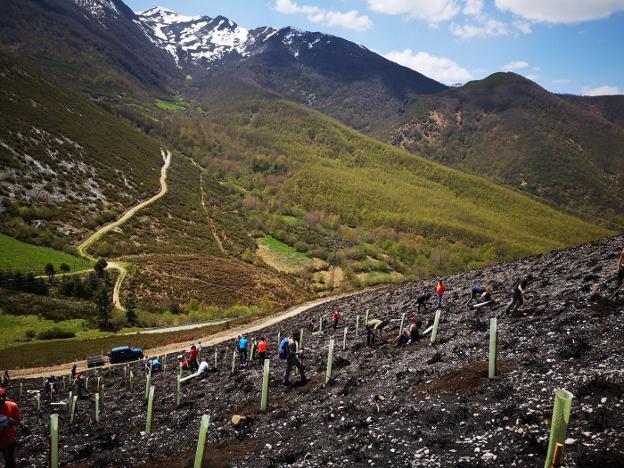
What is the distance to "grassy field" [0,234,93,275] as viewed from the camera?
253 ft

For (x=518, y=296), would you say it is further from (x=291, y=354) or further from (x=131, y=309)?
(x=131, y=309)

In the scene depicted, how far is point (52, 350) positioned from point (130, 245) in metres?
53.3

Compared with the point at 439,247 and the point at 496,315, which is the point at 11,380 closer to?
the point at 496,315

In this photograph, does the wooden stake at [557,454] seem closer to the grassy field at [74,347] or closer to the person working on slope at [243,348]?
the person working on slope at [243,348]

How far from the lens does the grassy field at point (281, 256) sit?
14588 centimetres

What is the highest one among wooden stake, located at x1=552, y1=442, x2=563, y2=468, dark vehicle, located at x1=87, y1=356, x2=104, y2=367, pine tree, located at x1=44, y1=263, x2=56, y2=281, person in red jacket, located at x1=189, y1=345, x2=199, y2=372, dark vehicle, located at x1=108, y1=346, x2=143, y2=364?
wooden stake, located at x1=552, y1=442, x2=563, y2=468

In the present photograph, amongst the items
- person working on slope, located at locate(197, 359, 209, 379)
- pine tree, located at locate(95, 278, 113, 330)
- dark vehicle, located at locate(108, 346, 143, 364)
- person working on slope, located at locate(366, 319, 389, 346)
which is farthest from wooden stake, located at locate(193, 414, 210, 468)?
pine tree, located at locate(95, 278, 113, 330)

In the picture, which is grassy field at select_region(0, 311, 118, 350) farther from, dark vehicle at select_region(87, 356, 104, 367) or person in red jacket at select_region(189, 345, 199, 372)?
person in red jacket at select_region(189, 345, 199, 372)

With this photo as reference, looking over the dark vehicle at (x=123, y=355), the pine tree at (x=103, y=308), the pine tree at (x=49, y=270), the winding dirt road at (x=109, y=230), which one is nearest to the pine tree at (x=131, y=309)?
the winding dirt road at (x=109, y=230)

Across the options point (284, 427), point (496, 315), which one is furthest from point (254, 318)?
point (284, 427)

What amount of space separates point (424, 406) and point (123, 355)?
4547 cm

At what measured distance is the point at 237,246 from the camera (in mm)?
140750

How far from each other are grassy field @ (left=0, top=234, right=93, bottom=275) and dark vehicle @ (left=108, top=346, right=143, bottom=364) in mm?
38248

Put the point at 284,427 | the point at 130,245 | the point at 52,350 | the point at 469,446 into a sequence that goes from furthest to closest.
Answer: the point at 130,245
the point at 52,350
the point at 284,427
the point at 469,446
